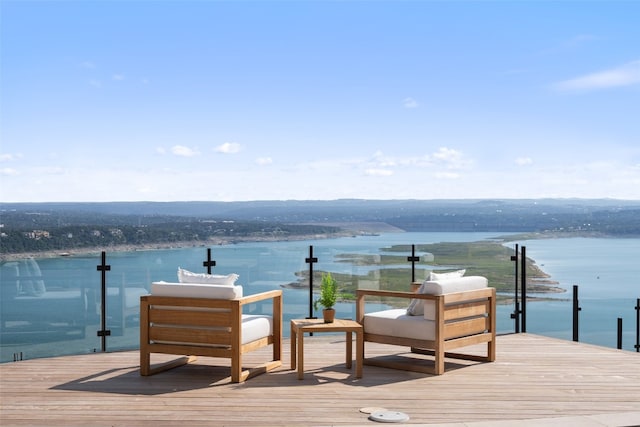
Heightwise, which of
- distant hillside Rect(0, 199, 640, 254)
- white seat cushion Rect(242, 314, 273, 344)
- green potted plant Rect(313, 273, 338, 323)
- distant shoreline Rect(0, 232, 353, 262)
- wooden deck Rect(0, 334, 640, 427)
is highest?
distant hillside Rect(0, 199, 640, 254)

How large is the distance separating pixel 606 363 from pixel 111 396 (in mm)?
4219

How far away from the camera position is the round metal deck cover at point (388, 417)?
14.6 feet

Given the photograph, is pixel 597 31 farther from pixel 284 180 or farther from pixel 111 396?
pixel 284 180

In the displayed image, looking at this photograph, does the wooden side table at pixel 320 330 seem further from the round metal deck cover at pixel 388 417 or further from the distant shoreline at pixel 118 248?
the distant shoreline at pixel 118 248

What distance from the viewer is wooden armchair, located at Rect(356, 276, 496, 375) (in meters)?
6.06

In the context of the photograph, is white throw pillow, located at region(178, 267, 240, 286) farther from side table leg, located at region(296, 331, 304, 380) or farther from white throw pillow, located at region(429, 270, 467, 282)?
white throw pillow, located at region(429, 270, 467, 282)

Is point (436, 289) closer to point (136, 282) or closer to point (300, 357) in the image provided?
point (300, 357)

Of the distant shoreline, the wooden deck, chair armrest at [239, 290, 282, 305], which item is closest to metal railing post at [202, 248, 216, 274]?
the distant shoreline

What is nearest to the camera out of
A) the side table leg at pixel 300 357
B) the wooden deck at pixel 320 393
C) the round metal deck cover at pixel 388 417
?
the round metal deck cover at pixel 388 417

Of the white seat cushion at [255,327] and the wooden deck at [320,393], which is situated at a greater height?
the white seat cushion at [255,327]

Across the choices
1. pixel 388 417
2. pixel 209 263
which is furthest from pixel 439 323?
pixel 209 263

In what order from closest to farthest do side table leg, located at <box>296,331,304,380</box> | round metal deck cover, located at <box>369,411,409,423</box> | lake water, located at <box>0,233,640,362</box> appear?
round metal deck cover, located at <box>369,411,409,423</box>, side table leg, located at <box>296,331,304,380</box>, lake water, located at <box>0,233,640,362</box>

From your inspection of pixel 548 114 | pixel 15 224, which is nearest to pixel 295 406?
pixel 15 224

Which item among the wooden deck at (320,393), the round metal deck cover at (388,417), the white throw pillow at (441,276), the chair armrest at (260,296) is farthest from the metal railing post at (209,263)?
the round metal deck cover at (388,417)
